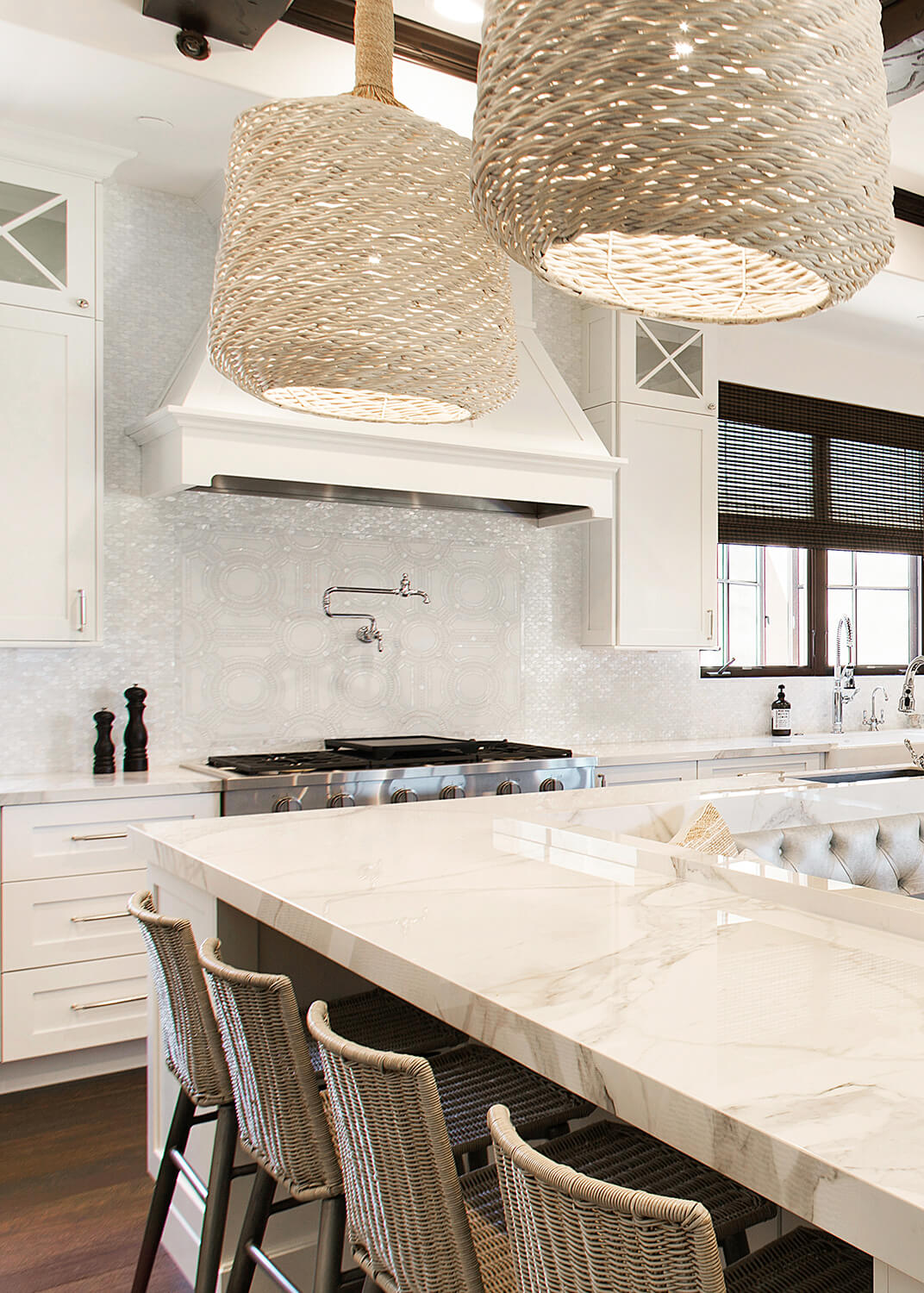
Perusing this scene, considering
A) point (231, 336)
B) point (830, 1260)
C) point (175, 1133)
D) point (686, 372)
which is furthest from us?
point (686, 372)

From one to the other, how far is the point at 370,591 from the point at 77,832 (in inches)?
64.1

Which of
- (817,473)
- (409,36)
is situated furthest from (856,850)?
(817,473)

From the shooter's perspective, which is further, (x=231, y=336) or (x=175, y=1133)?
(x=175, y=1133)

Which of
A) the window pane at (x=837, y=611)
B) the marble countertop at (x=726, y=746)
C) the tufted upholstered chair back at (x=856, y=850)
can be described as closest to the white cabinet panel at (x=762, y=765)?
the marble countertop at (x=726, y=746)

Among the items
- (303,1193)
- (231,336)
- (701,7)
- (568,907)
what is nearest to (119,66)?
(231,336)

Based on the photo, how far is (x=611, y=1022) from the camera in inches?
46.1

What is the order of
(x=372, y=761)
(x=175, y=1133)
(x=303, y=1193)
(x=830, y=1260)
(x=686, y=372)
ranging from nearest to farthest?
(x=830, y=1260) → (x=303, y=1193) → (x=175, y=1133) → (x=372, y=761) → (x=686, y=372)

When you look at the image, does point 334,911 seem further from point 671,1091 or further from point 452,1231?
point 671,1091

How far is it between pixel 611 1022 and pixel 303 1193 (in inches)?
23.0

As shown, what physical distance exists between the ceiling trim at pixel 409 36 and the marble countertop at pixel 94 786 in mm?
2389

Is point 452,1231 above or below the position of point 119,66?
below

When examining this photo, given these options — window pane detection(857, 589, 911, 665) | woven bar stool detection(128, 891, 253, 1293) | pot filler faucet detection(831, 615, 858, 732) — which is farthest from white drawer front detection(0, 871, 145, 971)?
window pane detection(857, 589, 911, 665)

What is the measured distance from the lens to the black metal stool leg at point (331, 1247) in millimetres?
1428

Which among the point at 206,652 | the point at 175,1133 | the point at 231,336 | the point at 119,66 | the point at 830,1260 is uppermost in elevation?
the point at 119,66
